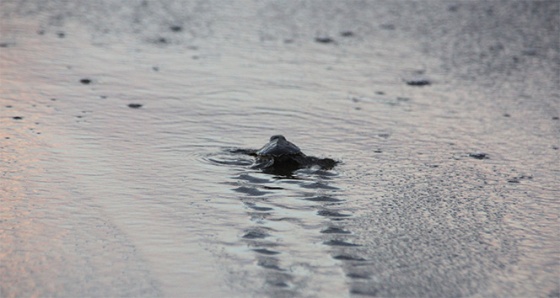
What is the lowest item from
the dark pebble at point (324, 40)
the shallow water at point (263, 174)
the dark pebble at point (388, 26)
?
the shallow water at point (263, 174)

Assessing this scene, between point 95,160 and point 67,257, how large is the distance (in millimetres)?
1253

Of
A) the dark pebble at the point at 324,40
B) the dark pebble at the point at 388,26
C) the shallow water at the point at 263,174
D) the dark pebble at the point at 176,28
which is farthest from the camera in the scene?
the dark pebble at the point at 388,26

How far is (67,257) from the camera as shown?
3223 millimetres

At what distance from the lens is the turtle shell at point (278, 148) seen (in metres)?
4.42

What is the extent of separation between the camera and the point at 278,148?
4430 mm

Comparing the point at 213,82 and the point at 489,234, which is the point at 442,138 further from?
the point at 213,82

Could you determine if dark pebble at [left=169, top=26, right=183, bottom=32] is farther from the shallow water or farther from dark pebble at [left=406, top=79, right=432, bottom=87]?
dark pebble at [left=406, top=79, right=432, bottom=87]

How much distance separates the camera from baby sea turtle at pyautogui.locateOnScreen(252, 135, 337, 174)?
173 inches

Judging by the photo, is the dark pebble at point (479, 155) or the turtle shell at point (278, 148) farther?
the dark pebble at point (479, 155)

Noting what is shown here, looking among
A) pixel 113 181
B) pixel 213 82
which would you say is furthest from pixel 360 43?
pixel 113 181

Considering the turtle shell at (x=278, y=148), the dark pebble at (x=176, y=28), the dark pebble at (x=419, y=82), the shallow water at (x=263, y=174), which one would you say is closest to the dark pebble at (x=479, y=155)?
the shallow water at (x=263, y=174)

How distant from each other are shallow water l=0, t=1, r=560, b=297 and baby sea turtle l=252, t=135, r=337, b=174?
0.31 feet

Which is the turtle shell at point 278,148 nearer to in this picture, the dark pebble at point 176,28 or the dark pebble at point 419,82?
the dark pebble at point 419,82

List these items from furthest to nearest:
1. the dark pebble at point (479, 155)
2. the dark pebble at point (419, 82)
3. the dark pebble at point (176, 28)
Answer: the dark pebble at point (176, 28)
the dark pebble at point (419, 82)
the dark pebble at point (479, 155)
